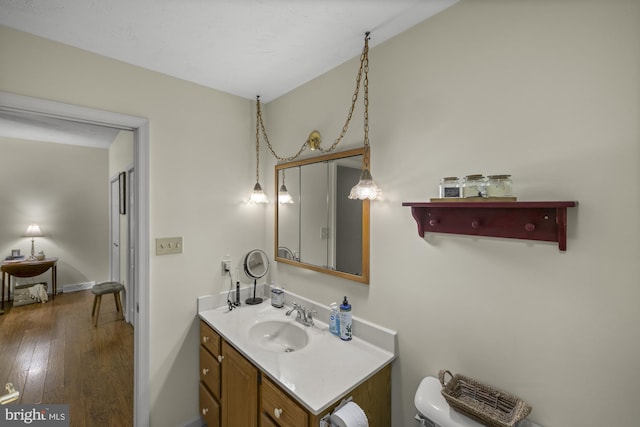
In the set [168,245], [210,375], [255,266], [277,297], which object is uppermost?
[168,245]

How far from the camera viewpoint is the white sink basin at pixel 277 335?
167 centimetres

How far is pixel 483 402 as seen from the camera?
1.03 meters

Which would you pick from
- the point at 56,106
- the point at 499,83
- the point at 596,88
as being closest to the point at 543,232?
the point at 596,88

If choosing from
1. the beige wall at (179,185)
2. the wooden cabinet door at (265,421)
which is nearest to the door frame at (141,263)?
the beige wall at (179,185)

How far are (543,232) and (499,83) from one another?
1.90 ft

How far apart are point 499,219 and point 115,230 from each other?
4.90 metres

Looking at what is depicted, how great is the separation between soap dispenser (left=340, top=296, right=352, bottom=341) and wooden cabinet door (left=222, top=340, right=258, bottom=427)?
47cm

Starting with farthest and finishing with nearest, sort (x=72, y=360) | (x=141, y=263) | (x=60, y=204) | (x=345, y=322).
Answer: (x=60, y=204) < (x=72, y=360) < (x=141, y=263) < (x=345, y=322)

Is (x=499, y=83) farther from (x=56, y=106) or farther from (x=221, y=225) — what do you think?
(x=56, y=106)

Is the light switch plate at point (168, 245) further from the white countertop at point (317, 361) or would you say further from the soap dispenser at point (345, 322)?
the soap dispenser at point (345, 322)

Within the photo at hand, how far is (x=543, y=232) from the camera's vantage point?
939 millimetres

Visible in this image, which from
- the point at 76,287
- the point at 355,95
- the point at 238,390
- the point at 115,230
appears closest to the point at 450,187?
the point at 355,95

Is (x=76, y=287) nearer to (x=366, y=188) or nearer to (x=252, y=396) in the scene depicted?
(x=252, y=396)

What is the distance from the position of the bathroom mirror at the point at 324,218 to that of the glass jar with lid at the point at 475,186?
544 mm
